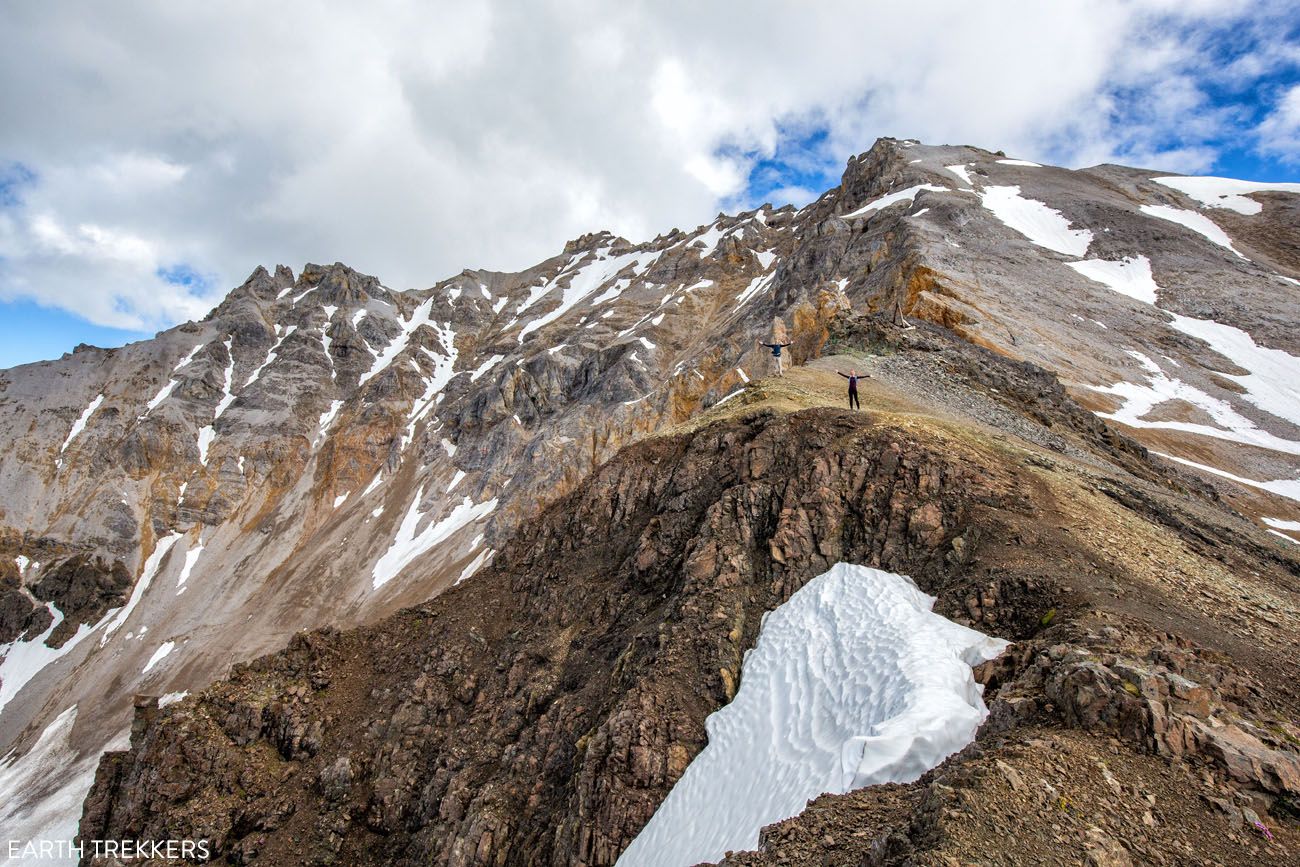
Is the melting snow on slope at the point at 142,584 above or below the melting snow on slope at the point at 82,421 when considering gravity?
below

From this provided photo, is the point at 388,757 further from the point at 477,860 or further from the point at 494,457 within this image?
the point at 494,457

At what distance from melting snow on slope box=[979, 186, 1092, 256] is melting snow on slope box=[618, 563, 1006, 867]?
62.0m

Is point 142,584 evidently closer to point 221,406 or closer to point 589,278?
point 221,406

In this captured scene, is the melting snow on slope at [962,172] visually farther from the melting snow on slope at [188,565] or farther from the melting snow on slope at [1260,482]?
the melting snow on slope at [188,565]

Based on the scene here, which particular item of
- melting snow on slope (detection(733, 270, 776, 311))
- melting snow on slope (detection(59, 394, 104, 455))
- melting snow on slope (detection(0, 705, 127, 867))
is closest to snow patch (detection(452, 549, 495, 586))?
melting snow on slope (detection(0, 705, 127, 867))

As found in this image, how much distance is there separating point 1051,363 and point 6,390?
151680mm

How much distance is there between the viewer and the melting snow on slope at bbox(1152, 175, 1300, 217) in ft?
224

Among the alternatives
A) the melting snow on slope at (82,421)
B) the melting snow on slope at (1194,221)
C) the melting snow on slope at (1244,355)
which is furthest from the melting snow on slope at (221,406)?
the melting snow on slope at (1194,221)

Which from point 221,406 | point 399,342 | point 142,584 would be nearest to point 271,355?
point 221,406

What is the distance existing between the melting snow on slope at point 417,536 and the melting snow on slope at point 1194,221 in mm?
84493

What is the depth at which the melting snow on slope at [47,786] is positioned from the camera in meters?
46.4

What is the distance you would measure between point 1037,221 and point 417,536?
8286 cm

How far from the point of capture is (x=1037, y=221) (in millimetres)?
64688

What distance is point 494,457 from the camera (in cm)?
8481
